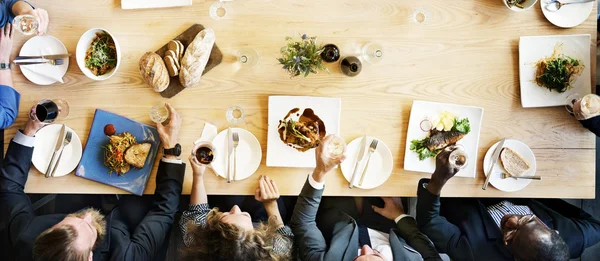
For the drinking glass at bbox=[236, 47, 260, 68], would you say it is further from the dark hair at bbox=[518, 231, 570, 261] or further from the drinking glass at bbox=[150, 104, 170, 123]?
the dark hair at bbox=[518, 231, 570, 261]

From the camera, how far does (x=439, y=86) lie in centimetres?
208

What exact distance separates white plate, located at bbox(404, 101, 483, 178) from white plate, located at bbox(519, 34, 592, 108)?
274mm

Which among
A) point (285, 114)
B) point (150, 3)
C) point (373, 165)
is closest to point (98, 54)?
point (150, 3)

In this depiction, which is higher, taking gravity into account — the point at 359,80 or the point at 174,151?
the point at 359,80

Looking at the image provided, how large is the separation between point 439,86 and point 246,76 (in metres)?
0.98

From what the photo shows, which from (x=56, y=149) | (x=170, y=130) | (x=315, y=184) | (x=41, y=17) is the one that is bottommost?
(x=315, y=184)

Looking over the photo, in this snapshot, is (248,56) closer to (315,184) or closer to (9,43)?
(315,184)

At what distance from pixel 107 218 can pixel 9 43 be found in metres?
0.98

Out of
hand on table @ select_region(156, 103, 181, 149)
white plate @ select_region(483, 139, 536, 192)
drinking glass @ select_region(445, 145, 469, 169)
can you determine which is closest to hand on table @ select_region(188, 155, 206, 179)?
hand on table @ select_region(156, 103, 181, 149)

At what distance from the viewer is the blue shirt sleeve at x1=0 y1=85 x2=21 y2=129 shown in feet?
6.28

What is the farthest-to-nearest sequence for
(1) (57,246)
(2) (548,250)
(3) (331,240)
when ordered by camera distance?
(3) (331,240)
(2) (548,250)
(1) (57,246)

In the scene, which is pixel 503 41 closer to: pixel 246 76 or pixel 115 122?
pixel 246 76

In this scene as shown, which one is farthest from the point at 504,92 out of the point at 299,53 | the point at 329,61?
the point at 299,53

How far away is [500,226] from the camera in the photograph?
7.21 ft
